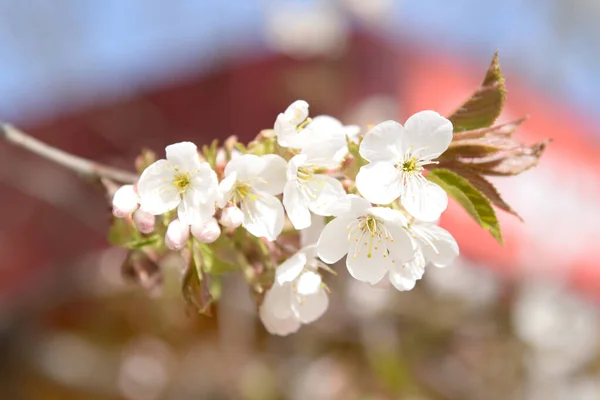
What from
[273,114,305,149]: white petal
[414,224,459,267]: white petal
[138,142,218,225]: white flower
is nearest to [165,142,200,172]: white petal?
[138,142,218,225]: white flower

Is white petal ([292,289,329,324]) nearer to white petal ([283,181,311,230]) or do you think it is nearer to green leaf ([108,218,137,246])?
white petal ([283,181,311,230])

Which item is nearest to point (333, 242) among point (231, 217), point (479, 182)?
point (231, 217)

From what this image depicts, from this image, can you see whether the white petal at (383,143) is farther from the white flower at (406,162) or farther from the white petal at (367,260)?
the white petal at (367,260)

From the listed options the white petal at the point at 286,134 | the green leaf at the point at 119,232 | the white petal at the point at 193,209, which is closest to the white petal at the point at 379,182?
the white petal at the point at 286,134

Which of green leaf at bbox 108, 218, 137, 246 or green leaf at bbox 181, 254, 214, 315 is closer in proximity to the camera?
green leaf at bbox 181, 254, 214, 315

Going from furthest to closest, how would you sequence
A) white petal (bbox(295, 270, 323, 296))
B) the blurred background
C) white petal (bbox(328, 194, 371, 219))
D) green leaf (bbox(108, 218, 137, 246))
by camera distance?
the blurred background → green leaf (bbox(108, 218, 137, 246)) → white petal (bbox(295, 270, 323, 296)) → white petal (bbox(328, 194, 371, 219))

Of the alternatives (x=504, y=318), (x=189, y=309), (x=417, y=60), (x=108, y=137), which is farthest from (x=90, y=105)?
(x=189, y=309)
